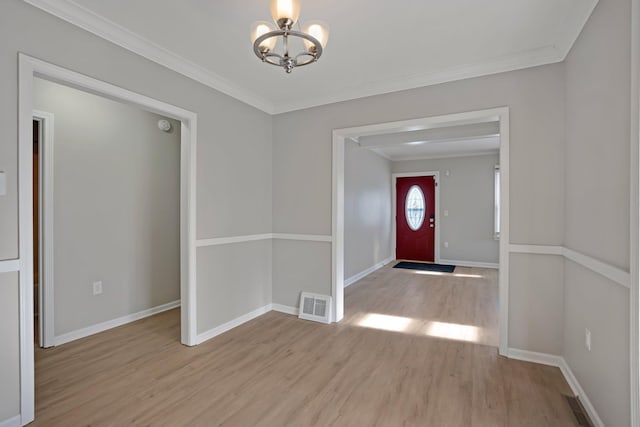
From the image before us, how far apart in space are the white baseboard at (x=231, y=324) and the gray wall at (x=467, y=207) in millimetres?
4885

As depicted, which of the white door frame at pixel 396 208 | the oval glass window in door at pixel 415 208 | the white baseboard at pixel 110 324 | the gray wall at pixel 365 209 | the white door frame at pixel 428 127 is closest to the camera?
the white door frame at pixel 428 127

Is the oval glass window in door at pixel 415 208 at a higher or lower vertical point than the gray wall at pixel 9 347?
higher

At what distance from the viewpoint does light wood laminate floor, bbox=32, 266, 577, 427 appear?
1944 millimetres

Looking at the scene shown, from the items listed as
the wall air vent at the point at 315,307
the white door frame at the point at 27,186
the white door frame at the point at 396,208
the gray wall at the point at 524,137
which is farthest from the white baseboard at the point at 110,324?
the white door frame at the point at 396,208

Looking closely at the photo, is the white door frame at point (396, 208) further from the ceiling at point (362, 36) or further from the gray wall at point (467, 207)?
the ceiling at point (362, 36)

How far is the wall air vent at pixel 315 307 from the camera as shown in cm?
354

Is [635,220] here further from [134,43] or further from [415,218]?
[415,218]

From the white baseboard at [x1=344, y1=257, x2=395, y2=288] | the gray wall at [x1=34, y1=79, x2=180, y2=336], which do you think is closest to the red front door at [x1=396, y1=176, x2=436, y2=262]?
the white baseboard at [x1=344, y1=257, x2=395, y2=288]

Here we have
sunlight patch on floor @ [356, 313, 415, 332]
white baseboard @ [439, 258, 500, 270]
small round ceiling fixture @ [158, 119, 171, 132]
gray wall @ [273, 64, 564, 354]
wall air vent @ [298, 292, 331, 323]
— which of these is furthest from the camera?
white baseboard @ [439, 258, 500, 270]

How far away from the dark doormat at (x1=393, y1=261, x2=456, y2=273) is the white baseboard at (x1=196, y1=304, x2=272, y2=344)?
3781mm

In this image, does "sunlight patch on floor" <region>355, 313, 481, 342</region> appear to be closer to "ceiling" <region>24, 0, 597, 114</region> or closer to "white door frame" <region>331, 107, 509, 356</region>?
"white door frame" <region>331, 107, 509, 356</region>

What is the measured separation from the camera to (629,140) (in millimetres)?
1463

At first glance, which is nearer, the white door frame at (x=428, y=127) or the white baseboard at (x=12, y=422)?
the white baseboard at (x=12, y=422)

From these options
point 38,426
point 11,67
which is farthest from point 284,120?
point 38,426
